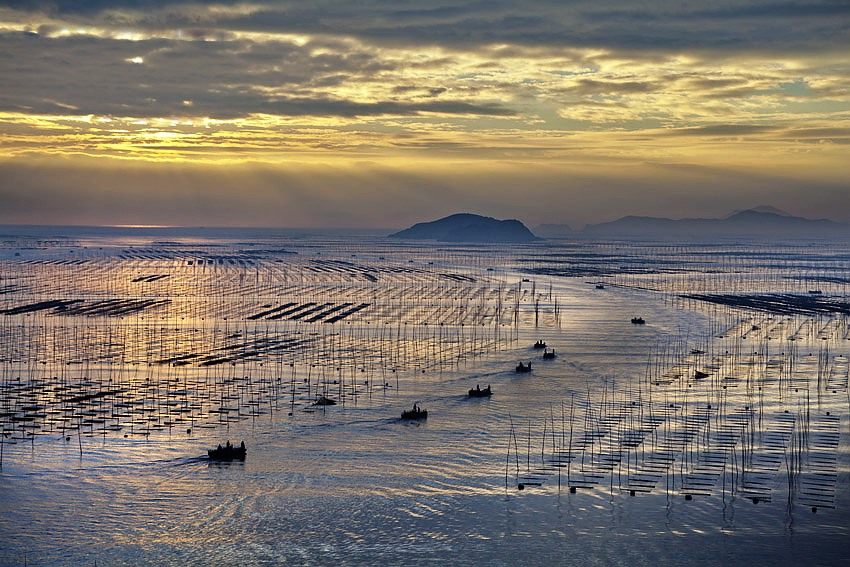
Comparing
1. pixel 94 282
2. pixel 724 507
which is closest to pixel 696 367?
pixel 724 507

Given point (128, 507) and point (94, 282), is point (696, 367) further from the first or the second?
point (94, 282)

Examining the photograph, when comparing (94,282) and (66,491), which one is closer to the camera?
(66,491)

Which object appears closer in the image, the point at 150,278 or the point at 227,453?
the point at 227,453

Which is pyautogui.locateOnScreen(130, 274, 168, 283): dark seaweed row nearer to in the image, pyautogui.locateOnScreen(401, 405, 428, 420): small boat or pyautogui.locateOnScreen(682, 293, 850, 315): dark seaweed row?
pyautogui.locateOnScreen(682, 293, 850, 315): dark seaweed row

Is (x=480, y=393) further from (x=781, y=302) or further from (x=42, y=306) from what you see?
(x=781, y=302)

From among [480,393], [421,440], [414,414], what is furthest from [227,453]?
[480,393]

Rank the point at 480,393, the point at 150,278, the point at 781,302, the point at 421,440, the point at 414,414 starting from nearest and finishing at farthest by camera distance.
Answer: the point at 421,440
the point at 414,414
the point at 480,393
the point at 781,302
the point at 150,278
